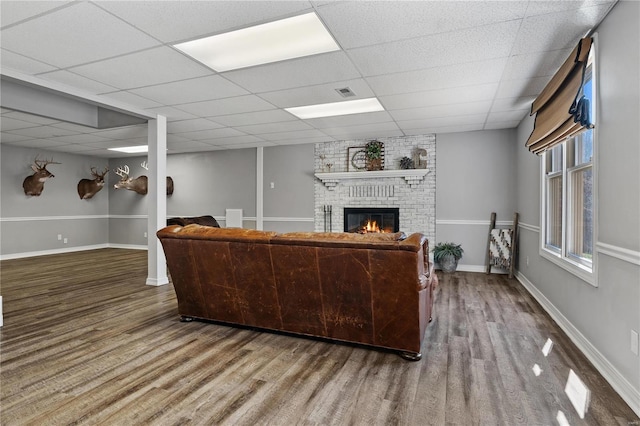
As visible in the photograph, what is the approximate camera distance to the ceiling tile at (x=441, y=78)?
3080 mm

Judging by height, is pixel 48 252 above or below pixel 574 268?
below

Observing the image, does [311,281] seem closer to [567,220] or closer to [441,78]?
[441,78]

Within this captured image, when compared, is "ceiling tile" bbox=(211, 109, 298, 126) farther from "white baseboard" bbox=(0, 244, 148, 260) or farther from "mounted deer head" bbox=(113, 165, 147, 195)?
"white baseboard" bbox=(0, 244, 148, 260)

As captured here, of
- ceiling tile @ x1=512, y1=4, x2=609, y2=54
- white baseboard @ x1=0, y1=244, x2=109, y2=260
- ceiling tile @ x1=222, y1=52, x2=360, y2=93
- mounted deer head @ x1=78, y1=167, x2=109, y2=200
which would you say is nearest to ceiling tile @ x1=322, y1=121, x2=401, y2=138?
ceiling tile @ x1=222, y1=52, x2=360, y2=93

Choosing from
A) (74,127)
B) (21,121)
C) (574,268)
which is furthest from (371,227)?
(21,121)

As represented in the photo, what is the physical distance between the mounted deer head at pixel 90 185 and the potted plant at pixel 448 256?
25.3ft

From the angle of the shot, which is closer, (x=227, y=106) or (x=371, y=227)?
(x=227, y=106)

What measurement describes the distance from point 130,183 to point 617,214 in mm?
8053

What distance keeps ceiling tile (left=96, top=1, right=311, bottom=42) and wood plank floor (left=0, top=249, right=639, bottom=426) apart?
2.33 metres

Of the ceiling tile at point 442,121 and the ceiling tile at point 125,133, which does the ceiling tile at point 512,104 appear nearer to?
the ceiling tile at point 442,121

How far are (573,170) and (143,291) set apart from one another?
484 cm

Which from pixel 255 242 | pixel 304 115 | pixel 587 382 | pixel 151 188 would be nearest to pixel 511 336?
pixel 587 382

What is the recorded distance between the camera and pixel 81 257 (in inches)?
286

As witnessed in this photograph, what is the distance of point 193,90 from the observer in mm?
3723
